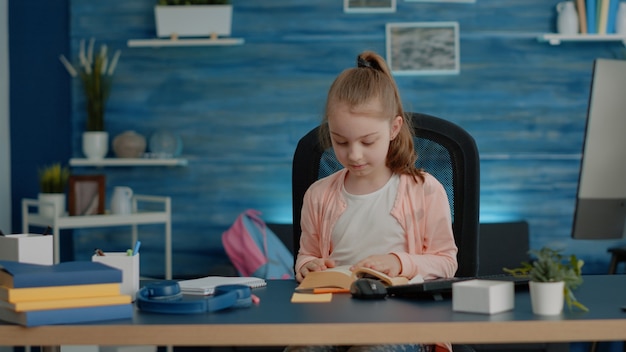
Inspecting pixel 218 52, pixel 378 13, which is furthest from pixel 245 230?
pixel 378 13

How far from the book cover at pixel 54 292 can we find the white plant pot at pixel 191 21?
113 inches

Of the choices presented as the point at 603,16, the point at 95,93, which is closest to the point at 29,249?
the point at 95,93

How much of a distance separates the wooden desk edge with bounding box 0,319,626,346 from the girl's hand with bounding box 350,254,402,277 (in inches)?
17.9

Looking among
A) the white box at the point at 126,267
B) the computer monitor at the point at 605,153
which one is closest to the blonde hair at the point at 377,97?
the computer monitor at the point at 605,153

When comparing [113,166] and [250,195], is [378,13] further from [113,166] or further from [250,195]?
[113,166]

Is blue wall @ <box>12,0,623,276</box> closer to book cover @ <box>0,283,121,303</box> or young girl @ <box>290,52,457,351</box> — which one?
young girl @ <box>290,52,457,351</box>

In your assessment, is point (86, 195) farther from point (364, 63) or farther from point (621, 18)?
point (621, 18)

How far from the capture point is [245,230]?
4012 mm

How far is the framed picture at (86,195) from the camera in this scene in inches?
149

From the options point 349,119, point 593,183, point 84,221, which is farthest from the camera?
point 84,221

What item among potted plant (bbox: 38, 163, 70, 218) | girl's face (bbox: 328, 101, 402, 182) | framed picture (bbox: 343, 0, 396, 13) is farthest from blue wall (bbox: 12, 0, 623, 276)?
girl's face (bbox: 328, 101, 402, 182)

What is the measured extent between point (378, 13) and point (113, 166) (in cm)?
148

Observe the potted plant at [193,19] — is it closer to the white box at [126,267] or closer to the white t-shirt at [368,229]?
the white t-shirt at [368,229]

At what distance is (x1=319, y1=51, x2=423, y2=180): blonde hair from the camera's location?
194cm
